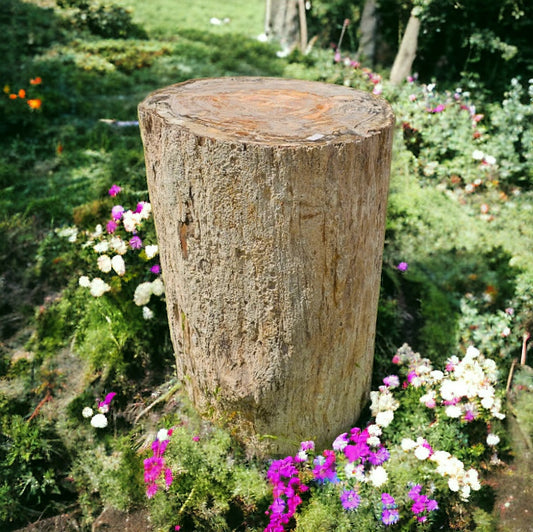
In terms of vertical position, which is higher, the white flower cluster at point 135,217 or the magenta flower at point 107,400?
the white flower cluster at point 135,217

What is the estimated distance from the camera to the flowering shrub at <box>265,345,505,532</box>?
2.17 meters

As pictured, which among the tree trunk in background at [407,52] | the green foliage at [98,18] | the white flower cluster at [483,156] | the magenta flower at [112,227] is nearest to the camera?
the magenta flower at [112,227]

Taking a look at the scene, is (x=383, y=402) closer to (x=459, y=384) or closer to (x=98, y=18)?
(x=459, y=384)

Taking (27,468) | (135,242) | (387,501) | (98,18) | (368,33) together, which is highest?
(98,18)

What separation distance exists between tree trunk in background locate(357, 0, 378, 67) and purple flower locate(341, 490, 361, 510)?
6.63 m

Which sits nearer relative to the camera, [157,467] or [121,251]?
[157,467]

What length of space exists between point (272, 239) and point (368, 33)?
6.59m

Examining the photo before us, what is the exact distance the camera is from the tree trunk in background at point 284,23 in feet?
24.9

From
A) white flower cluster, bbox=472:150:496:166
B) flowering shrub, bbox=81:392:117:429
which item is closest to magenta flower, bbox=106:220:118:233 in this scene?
flowering shrub, bbox=81:392:117:429

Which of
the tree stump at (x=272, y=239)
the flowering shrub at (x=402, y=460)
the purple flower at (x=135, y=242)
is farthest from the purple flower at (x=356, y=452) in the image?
the purple flower at (x=135, y=242)

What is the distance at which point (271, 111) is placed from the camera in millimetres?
2025

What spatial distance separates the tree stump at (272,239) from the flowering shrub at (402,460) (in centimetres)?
17

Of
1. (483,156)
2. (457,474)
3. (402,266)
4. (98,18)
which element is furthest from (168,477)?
(98,18)

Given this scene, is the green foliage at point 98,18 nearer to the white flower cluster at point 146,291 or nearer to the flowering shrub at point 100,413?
the white flower cluster at point 146,291
